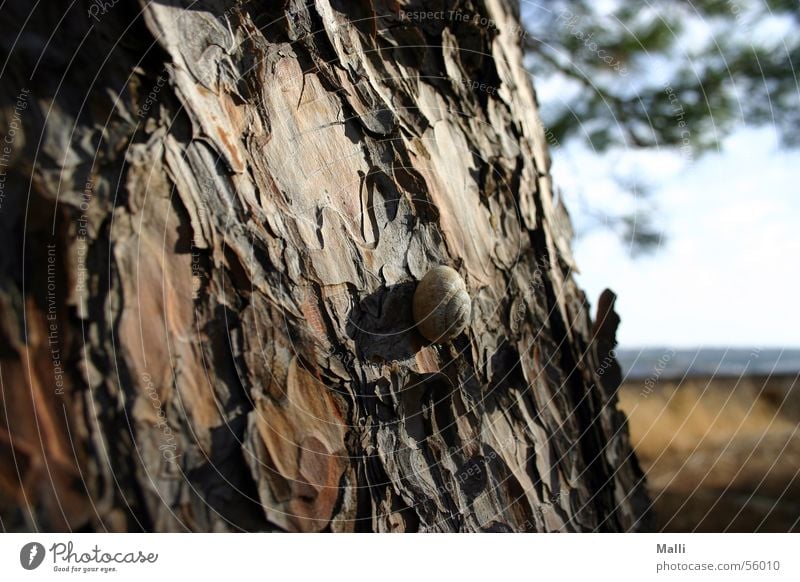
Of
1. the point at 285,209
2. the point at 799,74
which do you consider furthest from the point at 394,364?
the point at 799,74

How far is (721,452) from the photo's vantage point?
199 centimetres

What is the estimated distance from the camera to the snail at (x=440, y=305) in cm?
65

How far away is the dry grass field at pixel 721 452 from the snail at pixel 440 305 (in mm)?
1065

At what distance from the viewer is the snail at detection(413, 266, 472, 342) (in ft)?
2.13

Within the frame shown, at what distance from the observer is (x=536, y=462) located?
0.76 m

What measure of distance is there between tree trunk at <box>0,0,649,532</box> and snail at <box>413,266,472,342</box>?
0.02 meters

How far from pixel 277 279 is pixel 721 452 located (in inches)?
73.6

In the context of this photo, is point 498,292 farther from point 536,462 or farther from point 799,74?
point 799,74

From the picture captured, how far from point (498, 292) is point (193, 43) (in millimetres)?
427
